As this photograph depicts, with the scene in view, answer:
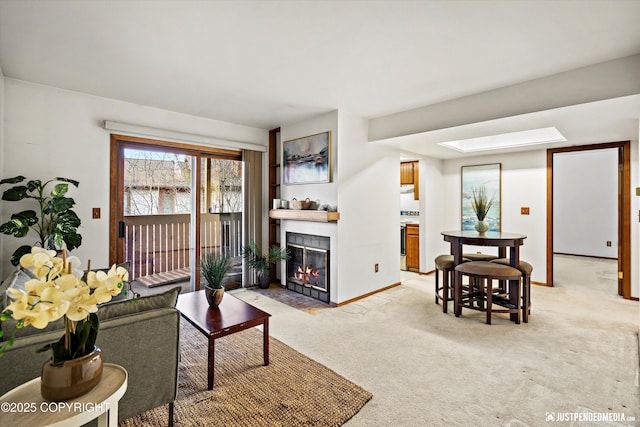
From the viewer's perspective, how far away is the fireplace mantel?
12.3ft

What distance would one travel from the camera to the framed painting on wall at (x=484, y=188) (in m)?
5.28

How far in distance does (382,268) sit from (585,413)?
2.77m

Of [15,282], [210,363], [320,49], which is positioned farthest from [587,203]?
[15,282]

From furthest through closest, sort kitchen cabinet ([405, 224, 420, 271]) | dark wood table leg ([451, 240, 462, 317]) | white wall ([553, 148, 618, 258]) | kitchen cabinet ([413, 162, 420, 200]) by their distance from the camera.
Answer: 1. white wall ([553, 148, 618, 258])
2. kitchen cabinet ([413, 162, 420, 200])
3. kitchen cabinet ([405, 224, 420, 271])
4. dark wood table leg ([451, 240, 462, 317])

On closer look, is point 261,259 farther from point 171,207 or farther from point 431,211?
point 431,211

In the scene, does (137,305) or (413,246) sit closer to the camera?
(137,305)

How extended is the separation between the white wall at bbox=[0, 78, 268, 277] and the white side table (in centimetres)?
254

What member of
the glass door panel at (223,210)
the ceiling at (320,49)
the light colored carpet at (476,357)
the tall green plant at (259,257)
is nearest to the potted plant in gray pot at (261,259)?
the tall green plant at (259,257)

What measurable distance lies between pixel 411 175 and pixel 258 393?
4861 millimetres

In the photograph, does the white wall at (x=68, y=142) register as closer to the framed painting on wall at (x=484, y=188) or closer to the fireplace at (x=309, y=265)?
the fireplace at (x=309, y=265)

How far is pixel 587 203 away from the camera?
270 inches

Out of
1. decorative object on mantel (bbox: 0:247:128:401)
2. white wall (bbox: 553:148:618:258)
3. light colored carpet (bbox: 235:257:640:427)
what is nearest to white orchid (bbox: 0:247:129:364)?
decorative object on mantel (bbox: 0:247:128:401)

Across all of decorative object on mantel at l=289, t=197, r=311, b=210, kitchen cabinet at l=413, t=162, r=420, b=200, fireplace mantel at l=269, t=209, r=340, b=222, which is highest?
kitchen cabinet at l=413, t=162, r=420, b=200

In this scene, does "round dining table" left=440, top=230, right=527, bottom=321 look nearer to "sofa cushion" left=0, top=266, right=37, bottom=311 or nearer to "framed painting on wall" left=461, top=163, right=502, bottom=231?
"framed painting on wall" left=461, top=163, right=502, bottom=231
